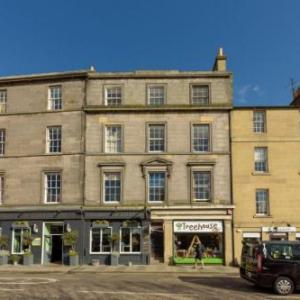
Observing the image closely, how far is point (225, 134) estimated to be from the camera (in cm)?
3262

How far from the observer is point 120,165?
106 ft

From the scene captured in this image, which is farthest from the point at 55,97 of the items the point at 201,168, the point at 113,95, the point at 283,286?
the point at 283,286

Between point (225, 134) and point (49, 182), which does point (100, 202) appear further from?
point (225, 134)

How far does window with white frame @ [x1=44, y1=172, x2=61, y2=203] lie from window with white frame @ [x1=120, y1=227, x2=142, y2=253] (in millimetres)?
5191

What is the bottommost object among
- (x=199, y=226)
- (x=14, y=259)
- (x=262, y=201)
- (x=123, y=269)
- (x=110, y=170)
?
(x=123, y=269)

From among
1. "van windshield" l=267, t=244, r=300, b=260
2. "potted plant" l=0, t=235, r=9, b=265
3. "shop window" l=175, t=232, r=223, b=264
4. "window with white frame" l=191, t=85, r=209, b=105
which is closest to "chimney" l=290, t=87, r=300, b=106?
"window with white frame" l=191, t=85, r=209, b=105

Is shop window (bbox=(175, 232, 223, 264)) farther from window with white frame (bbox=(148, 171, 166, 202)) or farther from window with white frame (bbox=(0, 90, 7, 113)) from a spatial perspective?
window with white frame (bbox=(0, 90, 7, 113))

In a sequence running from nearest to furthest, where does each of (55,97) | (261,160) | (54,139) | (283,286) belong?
(283,286), (261,160), (54,139), (55,97)

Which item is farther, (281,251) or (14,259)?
(14,259)

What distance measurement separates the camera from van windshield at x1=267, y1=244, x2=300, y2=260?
16.9 metres

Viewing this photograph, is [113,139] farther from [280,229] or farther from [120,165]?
[280,229]

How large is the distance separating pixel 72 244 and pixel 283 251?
57.7 ft

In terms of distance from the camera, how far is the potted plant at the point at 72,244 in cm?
3095

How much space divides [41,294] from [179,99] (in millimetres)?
20434
